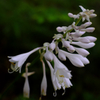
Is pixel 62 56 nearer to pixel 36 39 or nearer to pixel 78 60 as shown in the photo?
pixel 78 60

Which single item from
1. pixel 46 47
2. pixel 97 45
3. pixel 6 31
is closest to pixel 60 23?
pixel 97 45

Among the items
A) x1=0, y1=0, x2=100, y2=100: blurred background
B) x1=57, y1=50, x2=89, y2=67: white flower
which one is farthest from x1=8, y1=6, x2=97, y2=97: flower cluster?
x1=0, y1=0, x2=100, y2=100: blurred background

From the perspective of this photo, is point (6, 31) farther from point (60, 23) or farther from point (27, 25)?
point (60, 23)

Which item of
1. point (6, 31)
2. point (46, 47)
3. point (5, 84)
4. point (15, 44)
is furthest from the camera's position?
point (5, 84)

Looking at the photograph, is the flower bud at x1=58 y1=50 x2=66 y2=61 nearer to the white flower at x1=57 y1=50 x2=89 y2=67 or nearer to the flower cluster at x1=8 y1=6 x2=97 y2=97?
the flower cluster at x1=8 y1=6 x2=97 y2=97

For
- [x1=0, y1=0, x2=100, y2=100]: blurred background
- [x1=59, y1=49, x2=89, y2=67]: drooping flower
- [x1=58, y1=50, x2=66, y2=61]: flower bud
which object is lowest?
[x1=59, y1=49, x2=89, y2=67]: drooping flower

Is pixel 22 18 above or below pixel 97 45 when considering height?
above

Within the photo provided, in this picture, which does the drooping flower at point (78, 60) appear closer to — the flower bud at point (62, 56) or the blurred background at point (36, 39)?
the flower bud at point (62, 56)

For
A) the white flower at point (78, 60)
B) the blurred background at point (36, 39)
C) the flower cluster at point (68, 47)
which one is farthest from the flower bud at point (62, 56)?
the blurred background at point (36, 39)
